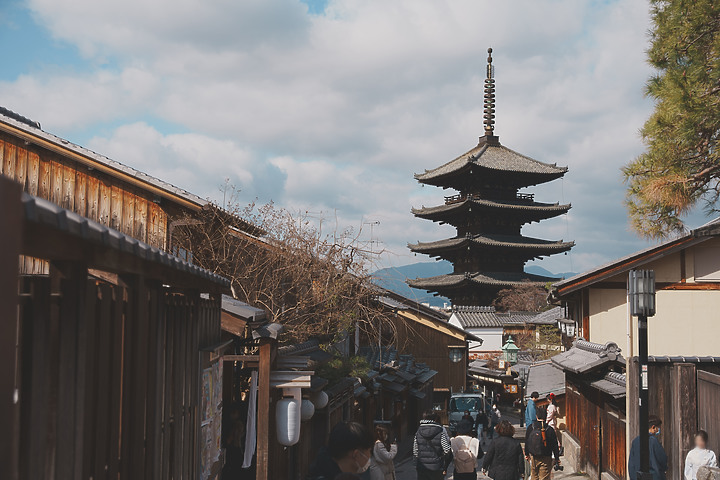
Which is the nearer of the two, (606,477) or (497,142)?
(606,477)

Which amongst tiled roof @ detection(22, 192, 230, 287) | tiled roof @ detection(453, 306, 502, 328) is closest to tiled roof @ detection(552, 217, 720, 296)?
tiled roof @ detection(22, 192, 230, 287)

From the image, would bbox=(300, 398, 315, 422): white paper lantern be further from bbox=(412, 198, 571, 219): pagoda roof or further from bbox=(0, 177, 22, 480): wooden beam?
bbox=(412, 198, 571, 219): pagoda roof

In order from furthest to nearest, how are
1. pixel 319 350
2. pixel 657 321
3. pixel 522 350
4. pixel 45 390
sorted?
pixel 522 350
pixel 657 321
pixel 319 350
pixel 45 390

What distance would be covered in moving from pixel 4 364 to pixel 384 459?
743cm

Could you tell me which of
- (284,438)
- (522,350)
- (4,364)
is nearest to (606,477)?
(284,438)

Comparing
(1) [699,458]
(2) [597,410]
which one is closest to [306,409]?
(1) [699,458]

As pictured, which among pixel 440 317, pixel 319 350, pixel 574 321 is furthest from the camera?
pixel 440 317

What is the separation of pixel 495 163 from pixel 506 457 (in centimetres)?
4370

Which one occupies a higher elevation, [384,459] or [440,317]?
[440,317]

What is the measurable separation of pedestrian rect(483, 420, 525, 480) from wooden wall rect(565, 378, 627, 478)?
3773mm

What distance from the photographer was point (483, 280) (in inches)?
2007

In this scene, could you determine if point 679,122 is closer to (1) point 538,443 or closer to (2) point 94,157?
(1) point 538,443

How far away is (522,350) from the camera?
49.0 m

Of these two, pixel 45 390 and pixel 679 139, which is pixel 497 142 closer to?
pixel 679 139
